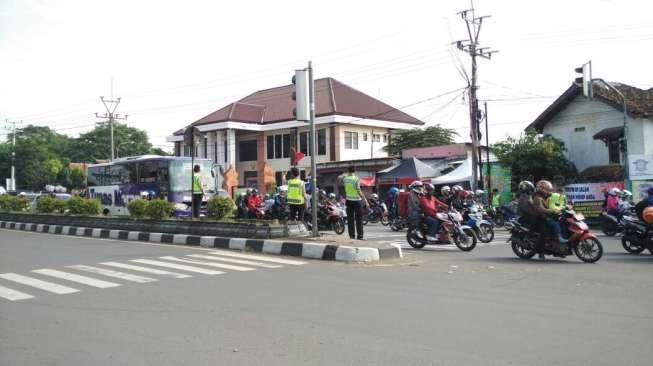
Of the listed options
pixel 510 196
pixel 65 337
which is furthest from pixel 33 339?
pixel 510 196

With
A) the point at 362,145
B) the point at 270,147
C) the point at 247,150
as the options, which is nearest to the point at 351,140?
the point at 362,145

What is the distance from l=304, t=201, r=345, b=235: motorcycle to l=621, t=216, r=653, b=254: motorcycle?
24.2 ft

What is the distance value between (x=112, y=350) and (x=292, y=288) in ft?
10.1

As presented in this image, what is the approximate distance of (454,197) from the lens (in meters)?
15.5

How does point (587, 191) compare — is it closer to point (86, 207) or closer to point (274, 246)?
point (274, 246)

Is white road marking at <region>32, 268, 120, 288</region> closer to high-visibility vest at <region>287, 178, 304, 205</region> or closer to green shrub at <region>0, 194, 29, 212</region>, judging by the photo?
high-visibility vest at <region>287, 178, 304, 205</region>

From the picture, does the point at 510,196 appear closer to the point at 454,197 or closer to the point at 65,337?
the point at 454,197

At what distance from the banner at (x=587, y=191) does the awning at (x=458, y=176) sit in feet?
21.7

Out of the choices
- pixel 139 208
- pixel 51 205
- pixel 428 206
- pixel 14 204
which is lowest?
pixel 428 206

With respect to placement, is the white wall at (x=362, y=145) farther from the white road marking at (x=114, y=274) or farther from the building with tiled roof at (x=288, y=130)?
the white road marking at (x=114, y=274)

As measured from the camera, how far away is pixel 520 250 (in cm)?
1094

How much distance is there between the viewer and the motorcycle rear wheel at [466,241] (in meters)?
12.5

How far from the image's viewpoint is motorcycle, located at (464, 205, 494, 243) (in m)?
13.8

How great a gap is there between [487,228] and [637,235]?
3830 mm
